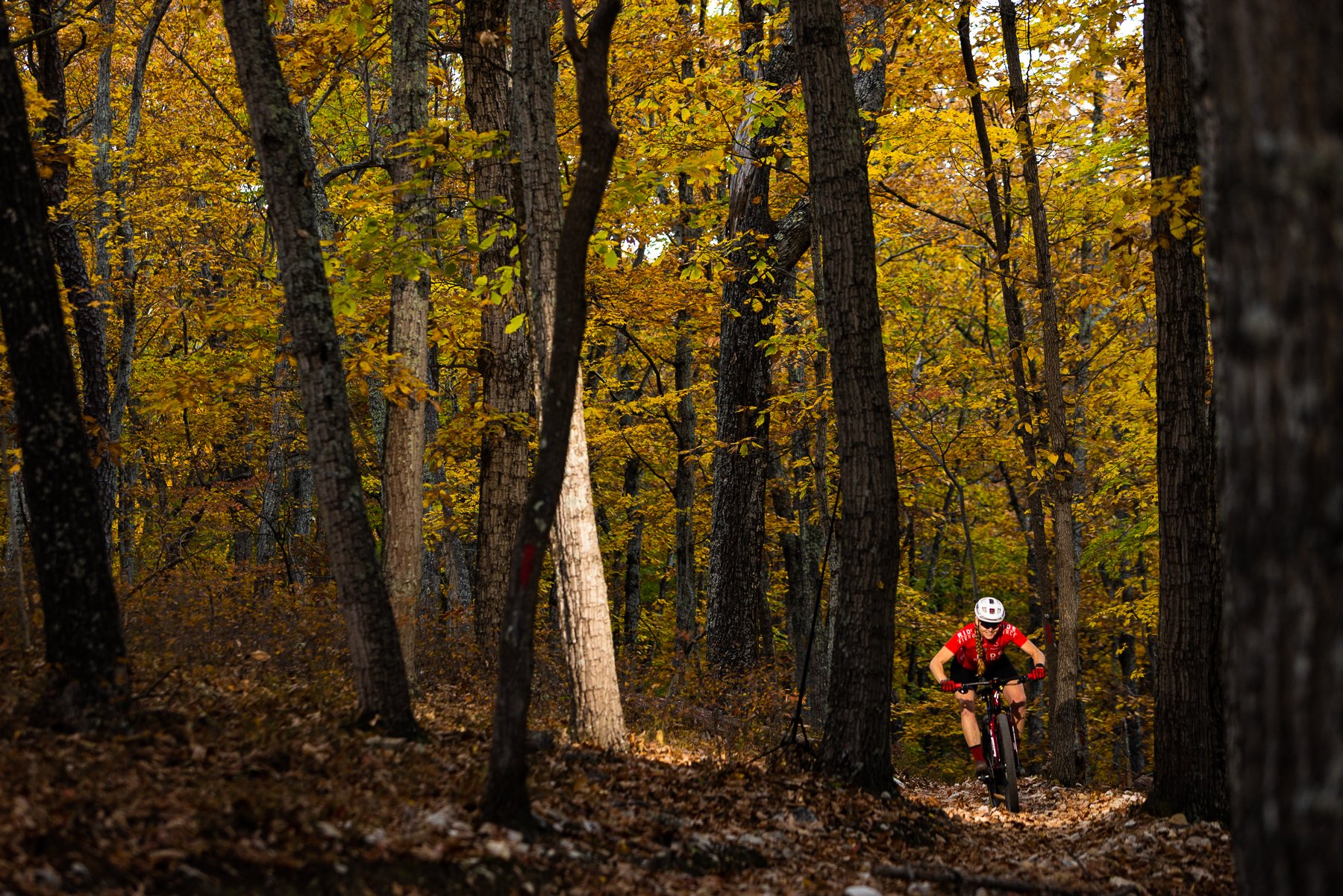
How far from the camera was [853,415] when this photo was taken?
8.07 metres

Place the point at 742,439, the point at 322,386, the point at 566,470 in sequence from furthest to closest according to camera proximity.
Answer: the point at 742,439 → the point at 566,470 → the point at 322,386

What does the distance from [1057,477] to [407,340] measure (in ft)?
27.3

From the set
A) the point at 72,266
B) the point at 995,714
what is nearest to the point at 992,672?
the point at 995,714

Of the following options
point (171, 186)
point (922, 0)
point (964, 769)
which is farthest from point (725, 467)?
point (964, 769)

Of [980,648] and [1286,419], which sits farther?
[980,648]

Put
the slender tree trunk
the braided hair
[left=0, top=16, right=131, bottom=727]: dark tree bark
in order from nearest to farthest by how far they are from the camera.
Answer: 1. [left=0, top=16, right=131, bottom=727]: dark tree bark
2. the slender tree trunk
3. the braided hair

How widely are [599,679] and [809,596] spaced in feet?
53.6

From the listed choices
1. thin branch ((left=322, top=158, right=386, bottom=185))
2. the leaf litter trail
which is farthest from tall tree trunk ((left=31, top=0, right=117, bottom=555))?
the leaf litter trail

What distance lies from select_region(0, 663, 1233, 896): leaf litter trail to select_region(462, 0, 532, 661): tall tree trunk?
2756mm

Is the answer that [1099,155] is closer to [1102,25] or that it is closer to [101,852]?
[1102,25]

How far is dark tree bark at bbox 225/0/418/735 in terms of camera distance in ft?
21.4

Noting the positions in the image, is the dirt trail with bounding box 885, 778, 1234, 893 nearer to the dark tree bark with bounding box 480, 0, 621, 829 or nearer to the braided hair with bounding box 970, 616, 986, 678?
the braided hair with bounding box 970, 616, 986, 678

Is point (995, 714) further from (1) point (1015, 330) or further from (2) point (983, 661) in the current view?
(1) point (1015, 330)

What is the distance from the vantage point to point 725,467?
46.5 feet
